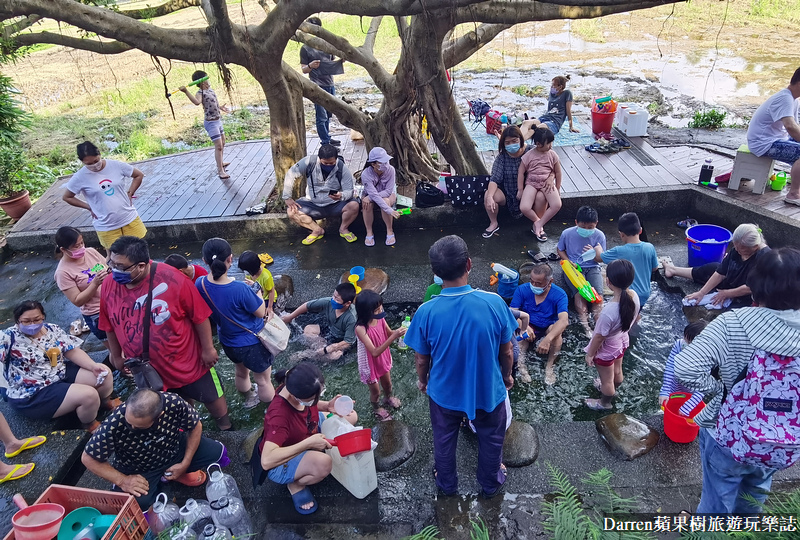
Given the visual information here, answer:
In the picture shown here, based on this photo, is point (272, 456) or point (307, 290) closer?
point (272, 456)

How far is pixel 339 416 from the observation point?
356 centimetres

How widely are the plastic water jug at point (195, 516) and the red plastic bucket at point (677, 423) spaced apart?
3.23 m

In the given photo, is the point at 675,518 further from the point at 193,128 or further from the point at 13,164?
the point at 193,128

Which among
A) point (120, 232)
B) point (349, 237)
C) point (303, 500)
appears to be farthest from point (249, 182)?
point (303, 500)

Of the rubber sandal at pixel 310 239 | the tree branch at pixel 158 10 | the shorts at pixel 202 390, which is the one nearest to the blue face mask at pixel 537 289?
the shorts at pixel 202 390

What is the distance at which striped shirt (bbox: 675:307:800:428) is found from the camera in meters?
2.32

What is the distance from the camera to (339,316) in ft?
15.9

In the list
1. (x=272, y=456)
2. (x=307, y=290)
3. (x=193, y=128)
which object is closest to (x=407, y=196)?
(x=307, y=290)

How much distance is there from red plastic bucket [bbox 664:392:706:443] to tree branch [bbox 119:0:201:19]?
7.55 metres

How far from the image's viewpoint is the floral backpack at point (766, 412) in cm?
240

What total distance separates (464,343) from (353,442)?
104 cm

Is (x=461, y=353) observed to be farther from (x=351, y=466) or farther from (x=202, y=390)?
(x=202, y=390)

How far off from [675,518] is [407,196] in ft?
18.9

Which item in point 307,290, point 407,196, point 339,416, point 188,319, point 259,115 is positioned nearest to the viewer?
point 339,416
